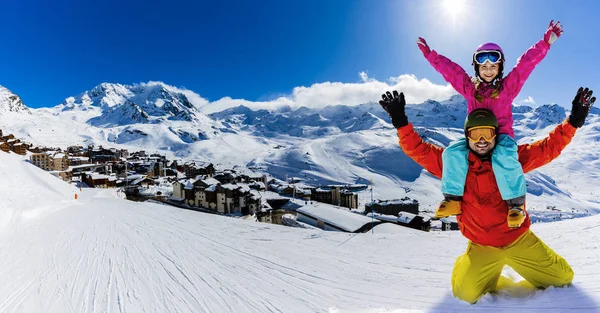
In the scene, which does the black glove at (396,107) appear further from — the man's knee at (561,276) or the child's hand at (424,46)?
the man's knee at (561,276)

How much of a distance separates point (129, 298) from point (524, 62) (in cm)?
574

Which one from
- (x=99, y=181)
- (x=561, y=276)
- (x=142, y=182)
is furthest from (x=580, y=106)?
(x=99, y=181)

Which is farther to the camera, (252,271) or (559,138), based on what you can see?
(252,271)

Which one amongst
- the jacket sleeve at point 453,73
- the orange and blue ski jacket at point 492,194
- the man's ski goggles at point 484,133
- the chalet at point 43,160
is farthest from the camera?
the chalet at point 43,160

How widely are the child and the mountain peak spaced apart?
228 m

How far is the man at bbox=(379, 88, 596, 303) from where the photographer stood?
3008 mm

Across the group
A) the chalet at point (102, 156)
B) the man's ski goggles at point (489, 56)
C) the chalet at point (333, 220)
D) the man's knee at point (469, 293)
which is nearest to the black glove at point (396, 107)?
the man's ski goggles at point (489, 56)

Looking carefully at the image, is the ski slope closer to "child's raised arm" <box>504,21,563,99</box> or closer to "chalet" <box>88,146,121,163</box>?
"child's raised arm" <box>504,21,563,99</box>

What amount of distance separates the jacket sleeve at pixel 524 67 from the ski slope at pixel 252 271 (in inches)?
83.7

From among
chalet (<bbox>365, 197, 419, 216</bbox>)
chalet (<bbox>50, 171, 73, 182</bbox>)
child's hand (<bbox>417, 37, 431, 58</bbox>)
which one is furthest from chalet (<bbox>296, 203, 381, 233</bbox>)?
chalet (<bbox>50, 171, 73, 182</bbox>)

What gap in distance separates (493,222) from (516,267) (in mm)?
511

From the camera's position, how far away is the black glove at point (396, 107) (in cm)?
324

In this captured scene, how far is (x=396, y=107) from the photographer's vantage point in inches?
128

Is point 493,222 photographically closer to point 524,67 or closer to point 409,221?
point 524,67
